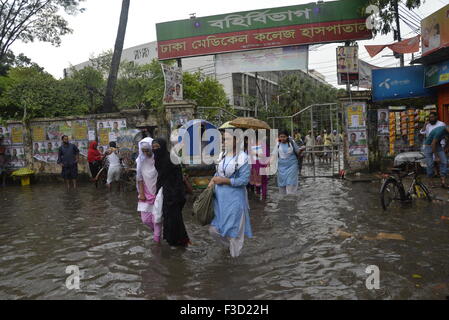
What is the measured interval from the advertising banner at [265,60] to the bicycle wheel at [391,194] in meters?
7.57

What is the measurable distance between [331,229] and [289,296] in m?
2.70

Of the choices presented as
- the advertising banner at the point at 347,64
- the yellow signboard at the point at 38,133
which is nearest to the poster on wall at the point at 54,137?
the yellow signboard at the point at 38,133

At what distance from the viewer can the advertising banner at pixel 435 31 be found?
403 inches

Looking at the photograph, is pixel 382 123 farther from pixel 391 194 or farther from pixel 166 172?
pixel 166 172

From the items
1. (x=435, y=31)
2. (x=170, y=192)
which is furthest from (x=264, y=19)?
(x=170, y=192)

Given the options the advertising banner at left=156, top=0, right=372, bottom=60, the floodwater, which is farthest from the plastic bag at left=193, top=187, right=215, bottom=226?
the advertising banner at left=156, top=0, right=372, bottom=60

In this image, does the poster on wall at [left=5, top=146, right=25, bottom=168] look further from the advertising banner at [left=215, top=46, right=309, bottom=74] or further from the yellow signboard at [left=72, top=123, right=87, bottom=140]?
the advertising banner at [left=215, top=46, right=309, bottom=74]

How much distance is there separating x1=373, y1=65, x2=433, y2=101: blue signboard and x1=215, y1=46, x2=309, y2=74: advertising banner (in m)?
2.89

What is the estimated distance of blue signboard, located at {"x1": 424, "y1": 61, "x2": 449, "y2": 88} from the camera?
10664 millimetres

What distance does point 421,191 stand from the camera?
7.99m

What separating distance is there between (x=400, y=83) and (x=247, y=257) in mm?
9486

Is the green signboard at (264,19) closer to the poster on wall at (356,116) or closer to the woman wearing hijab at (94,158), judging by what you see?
the poster on wall at (356,116)
